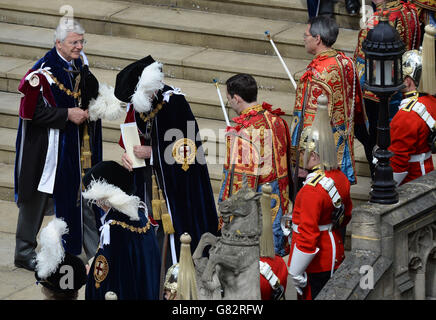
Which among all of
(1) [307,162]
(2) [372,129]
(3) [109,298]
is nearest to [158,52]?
(2) [372,129]

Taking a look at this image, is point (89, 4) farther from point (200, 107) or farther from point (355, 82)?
point (355, 82)

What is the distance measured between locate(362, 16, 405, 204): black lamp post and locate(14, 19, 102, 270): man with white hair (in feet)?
9.48

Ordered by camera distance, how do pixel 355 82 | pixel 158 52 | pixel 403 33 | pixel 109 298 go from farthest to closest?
pixel 158 52
pixel 403 33
pixel 355 82
pixel 109 298

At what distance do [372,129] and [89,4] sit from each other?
16.5 feet

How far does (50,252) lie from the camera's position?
10461 millimetres

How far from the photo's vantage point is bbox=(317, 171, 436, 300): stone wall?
31.7 feet

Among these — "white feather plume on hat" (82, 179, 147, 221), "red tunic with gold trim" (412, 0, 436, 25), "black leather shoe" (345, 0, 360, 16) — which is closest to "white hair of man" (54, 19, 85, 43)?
"white feather plume on hat" (82, 179, 147, 221)

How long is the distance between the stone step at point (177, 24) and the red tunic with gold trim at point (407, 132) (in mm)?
3479

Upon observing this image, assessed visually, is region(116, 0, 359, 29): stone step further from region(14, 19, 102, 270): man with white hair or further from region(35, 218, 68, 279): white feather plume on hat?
region(35, 218, 68, 279): white feather plume on hat

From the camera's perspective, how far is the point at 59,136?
1184cm

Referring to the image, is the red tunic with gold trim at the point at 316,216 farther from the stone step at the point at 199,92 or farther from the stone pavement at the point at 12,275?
the stone step at the point at 199,92

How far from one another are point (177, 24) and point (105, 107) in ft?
12.8

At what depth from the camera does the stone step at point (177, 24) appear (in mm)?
14805

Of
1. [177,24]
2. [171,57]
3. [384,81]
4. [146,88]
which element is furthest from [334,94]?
[177,24]
